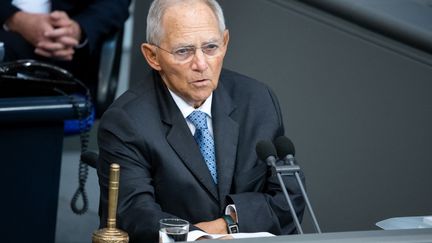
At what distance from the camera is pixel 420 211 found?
3977 mm

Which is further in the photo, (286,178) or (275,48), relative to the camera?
(275,48)

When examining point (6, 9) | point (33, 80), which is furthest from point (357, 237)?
point (6, 9)

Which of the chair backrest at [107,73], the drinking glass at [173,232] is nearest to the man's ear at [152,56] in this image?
the drinking glass at [173,232]

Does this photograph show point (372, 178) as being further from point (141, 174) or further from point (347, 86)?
point (141, 174)

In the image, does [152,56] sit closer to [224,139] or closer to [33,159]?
[224,139]

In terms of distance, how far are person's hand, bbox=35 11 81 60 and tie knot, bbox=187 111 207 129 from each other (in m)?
1.89

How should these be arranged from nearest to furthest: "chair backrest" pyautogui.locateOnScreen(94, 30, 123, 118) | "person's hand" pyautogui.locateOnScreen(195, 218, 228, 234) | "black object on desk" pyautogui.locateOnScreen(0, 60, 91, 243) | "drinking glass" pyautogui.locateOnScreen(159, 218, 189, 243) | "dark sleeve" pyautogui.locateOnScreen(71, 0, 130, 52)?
"drinking glass" pyautogui.locateOnScreen(159, 218, 189, 243) → "person's hand" pyautogui.locateOnScreen(195, 218, 228, 234) → "black object on desk" pyautogui.locateOnScreen(0, 60, 91, 243) → "chair backrest" pyautogui.locateOnScreen(94, 30, 123, 118) → "dark sleeve" pyautogui.locateOnScreen(71, 0, 130, 52)

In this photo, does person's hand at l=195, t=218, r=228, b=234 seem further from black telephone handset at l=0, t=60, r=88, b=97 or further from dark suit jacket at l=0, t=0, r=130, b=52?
dark suit jacket at l=0, t=0, r=130, b=52

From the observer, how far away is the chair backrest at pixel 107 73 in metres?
4.60

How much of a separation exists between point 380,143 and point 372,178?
150 millimetres

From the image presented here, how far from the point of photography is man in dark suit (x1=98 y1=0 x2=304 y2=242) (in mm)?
2783

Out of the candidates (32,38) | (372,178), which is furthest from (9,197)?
(372,178)

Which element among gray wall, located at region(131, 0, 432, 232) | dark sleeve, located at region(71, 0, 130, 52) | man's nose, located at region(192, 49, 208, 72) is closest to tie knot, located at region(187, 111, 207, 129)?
man's nose, located at region(192, 49, 208, 72)

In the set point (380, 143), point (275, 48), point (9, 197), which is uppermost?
point (275, 48)
